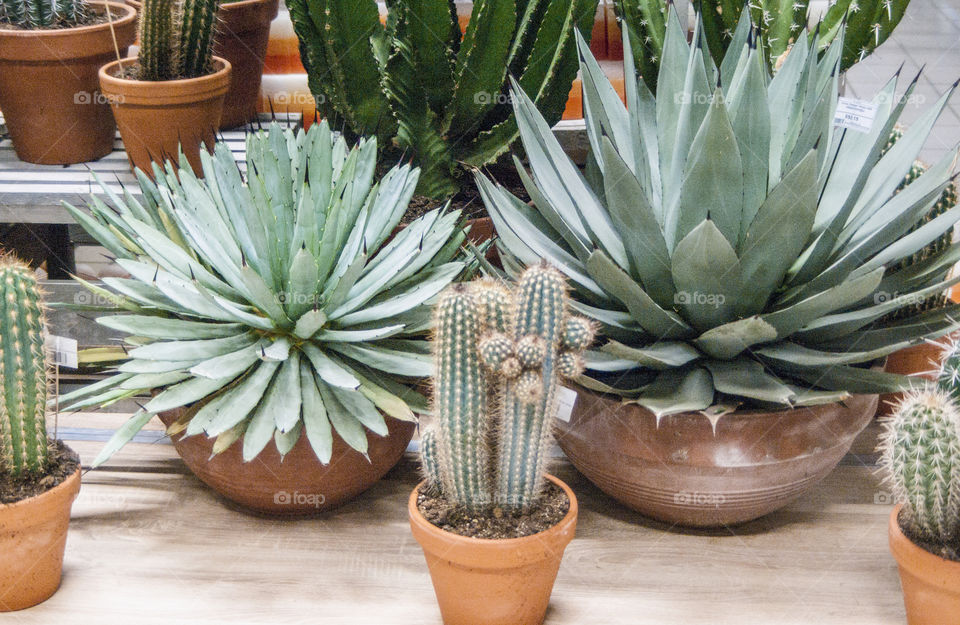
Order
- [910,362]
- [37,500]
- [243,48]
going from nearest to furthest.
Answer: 1. [37,500]
2. [910,362]
3. [243,48]

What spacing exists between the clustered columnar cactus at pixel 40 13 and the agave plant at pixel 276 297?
0.68 m

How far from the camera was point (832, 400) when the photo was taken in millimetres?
1318

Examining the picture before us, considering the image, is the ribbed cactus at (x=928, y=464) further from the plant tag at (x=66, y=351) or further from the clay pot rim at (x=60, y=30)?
the clay pot rim at (x=60, y=30)

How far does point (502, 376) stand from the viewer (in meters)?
1.23

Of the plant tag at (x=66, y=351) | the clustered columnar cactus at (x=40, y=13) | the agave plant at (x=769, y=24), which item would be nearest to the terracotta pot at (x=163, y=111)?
the clustered columnar cactus at (x=40, y=13)

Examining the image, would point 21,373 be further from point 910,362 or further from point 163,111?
point 910,362

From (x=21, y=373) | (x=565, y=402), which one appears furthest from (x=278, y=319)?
(x=565, y=402)

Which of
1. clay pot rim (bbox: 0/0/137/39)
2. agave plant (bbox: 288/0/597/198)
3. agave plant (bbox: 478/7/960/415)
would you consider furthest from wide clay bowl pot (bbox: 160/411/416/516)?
clay pot rim (bbox: 0/0/137/39)

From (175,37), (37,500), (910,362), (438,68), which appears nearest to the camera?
(37,500)

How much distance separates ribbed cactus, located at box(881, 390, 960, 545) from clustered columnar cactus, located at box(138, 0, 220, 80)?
166cm

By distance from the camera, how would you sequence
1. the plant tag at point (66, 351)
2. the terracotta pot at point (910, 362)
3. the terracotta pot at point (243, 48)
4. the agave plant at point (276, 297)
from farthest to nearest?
the terracotta pot at point (243, 48) < the terracotta pot at point (910, 362) < the plant tag at point (66, 351) < the agave plant at point (276, 297)

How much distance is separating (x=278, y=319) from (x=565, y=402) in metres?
0.48

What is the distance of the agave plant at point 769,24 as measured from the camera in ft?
6.69

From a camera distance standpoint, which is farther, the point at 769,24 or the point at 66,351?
the point at 769,24
